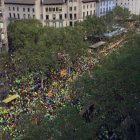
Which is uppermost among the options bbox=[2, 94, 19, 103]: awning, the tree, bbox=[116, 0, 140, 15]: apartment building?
bbox=[116, 0, 140, 15]: apartment building

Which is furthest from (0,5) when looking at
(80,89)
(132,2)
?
(132,2)

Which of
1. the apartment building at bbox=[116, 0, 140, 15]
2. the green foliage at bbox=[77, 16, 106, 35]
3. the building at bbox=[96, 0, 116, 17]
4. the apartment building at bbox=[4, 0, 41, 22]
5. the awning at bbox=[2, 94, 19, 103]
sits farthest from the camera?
the apartment building at bbox=[116, 0, 140, 15]

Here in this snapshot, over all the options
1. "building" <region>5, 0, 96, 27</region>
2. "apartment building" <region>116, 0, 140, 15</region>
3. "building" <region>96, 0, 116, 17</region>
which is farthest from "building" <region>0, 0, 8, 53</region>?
"apartment building" <region>116, 0, 140, 15</region>

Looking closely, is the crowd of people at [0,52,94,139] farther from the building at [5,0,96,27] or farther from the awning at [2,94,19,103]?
the building at [5,0,96,27]

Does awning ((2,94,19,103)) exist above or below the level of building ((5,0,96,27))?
below

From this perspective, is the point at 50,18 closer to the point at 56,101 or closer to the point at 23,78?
the point at 23,78

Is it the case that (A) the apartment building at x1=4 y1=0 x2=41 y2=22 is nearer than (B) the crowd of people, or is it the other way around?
(B) the crowd of people
